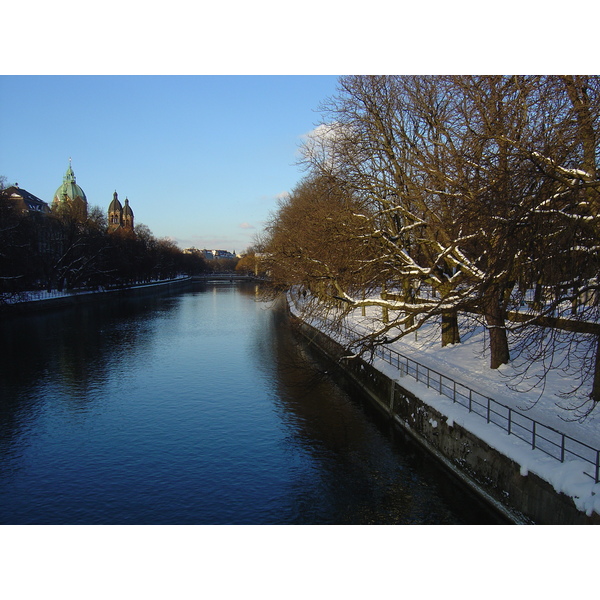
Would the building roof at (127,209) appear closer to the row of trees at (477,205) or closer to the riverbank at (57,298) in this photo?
the riverbank at (57,298)

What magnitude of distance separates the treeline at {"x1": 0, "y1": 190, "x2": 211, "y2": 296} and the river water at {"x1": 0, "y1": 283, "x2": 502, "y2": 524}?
16061 millimetres

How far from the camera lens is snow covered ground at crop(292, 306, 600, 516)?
995 cm

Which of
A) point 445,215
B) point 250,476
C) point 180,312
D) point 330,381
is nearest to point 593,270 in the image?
point 445,215

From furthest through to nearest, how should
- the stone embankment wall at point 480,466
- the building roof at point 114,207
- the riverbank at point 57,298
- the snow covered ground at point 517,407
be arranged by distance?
the building roof at point 114,207 < the riverbank at point 57,298 < the stone embankment wall at point 480,466 < the snow covered ground at point 517,407

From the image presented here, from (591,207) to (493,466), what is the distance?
6.05 m

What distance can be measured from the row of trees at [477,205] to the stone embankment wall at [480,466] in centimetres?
261

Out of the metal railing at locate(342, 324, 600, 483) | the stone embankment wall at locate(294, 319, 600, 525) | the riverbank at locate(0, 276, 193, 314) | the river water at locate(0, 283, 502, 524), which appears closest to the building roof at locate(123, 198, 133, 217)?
the riverbank at locate(0, 276, 193, 314)

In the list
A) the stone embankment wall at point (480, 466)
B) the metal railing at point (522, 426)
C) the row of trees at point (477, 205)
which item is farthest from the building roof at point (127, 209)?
the metal railing at point (522, 426)

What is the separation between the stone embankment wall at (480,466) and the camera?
10.1m

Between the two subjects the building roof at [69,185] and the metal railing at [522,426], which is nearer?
the metal railing at [522,426]

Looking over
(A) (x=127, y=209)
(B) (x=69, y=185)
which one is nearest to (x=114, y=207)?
(A) (x=127, y=209)

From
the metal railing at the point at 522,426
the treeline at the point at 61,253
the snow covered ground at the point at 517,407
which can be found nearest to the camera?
the snow covered ground at the point at 517,407

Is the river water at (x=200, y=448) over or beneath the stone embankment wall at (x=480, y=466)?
beneath

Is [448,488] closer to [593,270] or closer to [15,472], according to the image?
[593,270]
